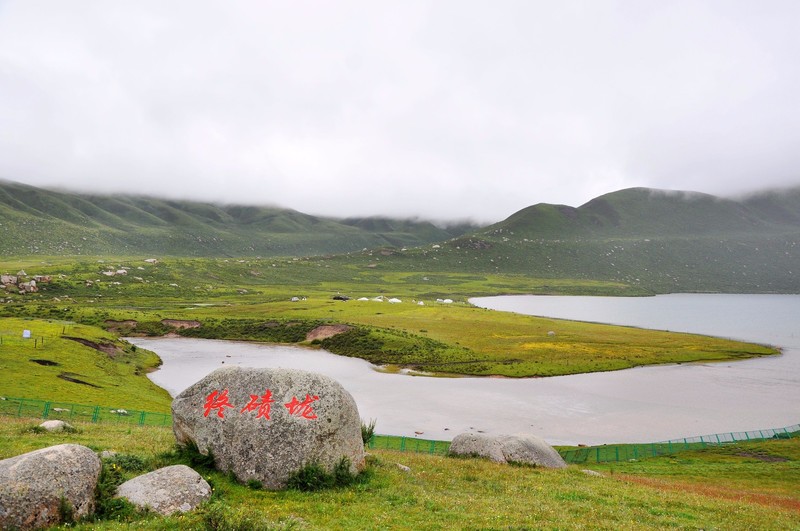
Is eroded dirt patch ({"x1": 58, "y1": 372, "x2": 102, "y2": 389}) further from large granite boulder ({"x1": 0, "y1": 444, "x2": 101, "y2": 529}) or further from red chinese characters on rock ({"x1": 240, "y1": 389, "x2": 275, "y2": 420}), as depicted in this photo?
large granite boulder ({"x1": 0, "y1": 444, "x2": 101, "y2": 529})

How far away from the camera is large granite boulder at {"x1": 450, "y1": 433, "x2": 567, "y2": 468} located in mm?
32188

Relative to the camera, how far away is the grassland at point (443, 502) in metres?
16.2

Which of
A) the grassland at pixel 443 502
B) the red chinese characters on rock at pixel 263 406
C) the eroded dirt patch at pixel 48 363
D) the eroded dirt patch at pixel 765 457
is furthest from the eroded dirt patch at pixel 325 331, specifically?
the red chinese characters on rock at pixel 263 406

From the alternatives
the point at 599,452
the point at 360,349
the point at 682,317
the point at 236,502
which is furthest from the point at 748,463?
the point at 682,317

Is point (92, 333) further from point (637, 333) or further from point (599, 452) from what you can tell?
point (637, 333)

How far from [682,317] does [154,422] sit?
200 m

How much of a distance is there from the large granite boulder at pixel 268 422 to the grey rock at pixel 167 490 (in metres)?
2.71

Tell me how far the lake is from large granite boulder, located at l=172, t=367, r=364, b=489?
3633 centimetres

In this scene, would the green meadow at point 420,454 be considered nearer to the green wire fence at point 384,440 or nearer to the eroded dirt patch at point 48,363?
the eroded dirt patch at point 48,363

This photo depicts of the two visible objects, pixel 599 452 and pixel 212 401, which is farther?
pixel 599 452

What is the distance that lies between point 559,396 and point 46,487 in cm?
7266

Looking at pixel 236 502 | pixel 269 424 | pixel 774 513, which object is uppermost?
pixel 269 424

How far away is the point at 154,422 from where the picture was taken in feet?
150

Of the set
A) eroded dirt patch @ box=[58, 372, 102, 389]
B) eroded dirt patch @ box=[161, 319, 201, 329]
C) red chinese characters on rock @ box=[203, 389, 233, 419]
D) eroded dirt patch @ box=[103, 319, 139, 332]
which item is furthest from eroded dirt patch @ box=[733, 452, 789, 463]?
eroded dirt patch @ box=[103, 319, 139, 332]
